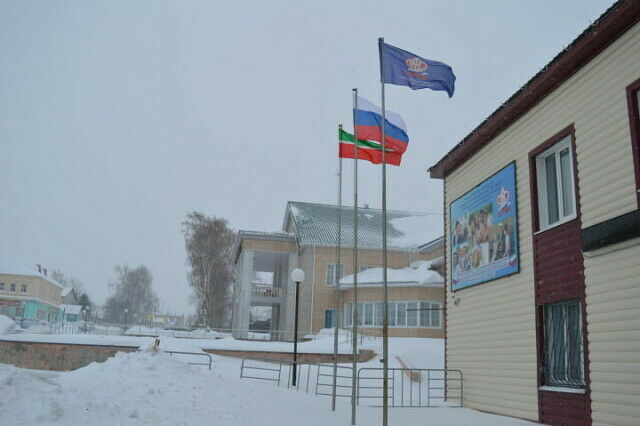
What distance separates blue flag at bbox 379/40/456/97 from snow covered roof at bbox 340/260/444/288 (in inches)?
829

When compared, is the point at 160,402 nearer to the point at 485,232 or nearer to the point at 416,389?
the point at 485,232

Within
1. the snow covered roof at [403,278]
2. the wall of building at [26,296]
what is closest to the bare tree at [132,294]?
the wall of building at [26,296]

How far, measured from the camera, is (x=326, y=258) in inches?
1500

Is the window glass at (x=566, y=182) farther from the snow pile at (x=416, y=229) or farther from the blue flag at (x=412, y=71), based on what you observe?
the snow pile at (x=416, y=229)

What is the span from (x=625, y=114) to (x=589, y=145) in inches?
35.7

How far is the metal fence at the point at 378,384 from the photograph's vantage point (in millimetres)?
14773

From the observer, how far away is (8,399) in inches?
290

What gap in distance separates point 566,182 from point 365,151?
4.04 metres

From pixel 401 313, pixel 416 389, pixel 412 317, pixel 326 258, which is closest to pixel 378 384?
pixel 416 389

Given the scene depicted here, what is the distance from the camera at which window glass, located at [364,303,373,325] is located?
108ft

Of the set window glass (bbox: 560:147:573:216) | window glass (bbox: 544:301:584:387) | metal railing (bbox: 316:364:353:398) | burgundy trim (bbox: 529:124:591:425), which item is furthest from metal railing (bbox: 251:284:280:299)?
window glass (bbox: 560:147:573:216)

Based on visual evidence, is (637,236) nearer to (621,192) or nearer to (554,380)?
(621,192)

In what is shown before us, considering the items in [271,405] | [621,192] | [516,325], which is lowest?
[271,405]

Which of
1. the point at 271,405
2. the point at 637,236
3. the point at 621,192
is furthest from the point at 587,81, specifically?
the point at 271,405
